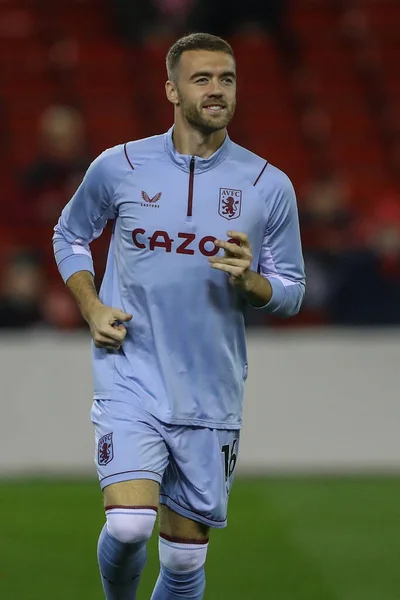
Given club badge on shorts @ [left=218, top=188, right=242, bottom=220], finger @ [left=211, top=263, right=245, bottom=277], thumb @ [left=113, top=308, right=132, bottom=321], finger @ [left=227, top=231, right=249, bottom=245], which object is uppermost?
club badge on shorts @ [left=218, top=188, right=242, bottom=220]

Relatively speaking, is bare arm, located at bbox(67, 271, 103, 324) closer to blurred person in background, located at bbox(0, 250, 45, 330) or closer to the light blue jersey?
the light blue jersey

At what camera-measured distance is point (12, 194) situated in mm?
10648

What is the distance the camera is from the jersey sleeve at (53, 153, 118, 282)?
178 inches

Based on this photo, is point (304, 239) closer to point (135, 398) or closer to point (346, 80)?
point (346, 80)

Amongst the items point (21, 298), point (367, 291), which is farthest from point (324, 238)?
point (21, 298)

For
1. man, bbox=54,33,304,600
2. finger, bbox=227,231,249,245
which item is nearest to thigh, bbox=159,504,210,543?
man, bbox=54,33,304,600

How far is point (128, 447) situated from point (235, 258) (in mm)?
755

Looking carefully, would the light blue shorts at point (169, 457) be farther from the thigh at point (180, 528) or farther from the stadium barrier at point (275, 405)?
the stadium barrier at point (275, 405)

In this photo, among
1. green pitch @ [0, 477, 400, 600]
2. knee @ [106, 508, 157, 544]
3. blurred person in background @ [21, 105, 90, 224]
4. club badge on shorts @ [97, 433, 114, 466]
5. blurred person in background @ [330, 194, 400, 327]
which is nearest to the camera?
knee @ [106, 508, 157, 544]

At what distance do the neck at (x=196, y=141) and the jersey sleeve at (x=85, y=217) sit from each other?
0.27m

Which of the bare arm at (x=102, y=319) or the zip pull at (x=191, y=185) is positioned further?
the zip pull at (x=191, y=185)

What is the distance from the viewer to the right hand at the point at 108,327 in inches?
169

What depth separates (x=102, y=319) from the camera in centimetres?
435

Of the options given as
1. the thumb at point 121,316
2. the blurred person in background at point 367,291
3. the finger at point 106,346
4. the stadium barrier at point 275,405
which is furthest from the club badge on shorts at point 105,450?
the blurred person in background at point 367,291
